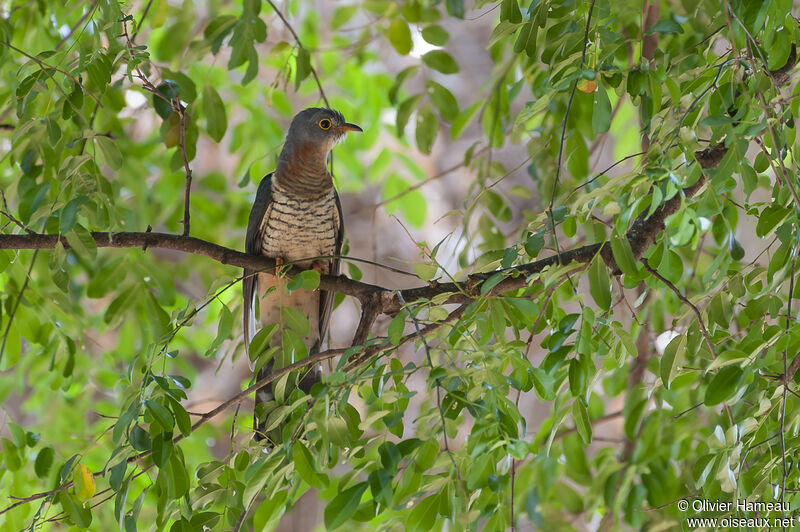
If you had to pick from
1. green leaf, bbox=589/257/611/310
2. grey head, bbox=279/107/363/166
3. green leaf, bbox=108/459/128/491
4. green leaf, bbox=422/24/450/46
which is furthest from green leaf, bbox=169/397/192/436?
grey head, bbox=279/107/363/166

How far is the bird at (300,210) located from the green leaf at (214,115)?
0.61 meters

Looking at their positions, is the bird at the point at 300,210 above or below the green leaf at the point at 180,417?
above

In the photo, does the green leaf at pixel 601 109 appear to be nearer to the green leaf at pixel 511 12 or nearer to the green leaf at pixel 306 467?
the green leaf at pixel 511 12

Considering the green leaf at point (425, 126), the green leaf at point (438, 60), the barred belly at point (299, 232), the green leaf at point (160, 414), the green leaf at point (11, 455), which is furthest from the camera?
the barred belly at point (299, 232)

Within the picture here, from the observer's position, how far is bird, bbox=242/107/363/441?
261 cm

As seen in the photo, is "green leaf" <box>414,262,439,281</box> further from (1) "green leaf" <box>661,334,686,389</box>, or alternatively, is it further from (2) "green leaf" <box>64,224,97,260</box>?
(2) "green leaf" <box>64,224,97,260</box>

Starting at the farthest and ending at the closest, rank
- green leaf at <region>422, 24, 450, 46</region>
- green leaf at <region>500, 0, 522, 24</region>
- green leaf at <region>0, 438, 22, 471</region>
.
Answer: green leaf at <region>422, 24, 450, 46</region>, green leaf at <region>0, 438, 22, 471</region>, green leaf at <region>500, 0, 522, 24</region>

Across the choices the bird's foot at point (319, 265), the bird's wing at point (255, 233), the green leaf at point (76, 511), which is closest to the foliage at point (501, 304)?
the green leaf at point (76, 511)

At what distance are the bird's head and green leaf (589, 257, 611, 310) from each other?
1686 millimetres

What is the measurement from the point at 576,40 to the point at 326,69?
8.90 ft

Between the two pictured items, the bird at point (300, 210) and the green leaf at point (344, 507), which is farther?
the bird at point (300, 210)

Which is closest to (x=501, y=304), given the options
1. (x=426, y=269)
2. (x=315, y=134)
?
(x=426, y=269)

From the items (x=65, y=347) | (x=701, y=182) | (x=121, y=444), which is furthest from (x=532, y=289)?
(x=65, y=347)

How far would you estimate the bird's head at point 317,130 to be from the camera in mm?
2686
